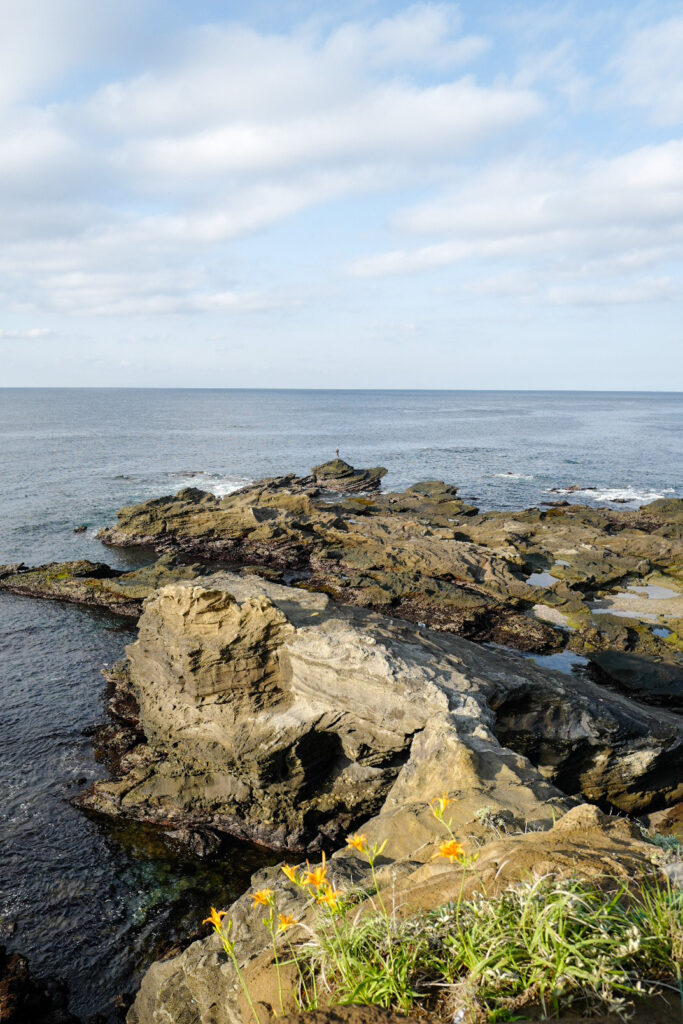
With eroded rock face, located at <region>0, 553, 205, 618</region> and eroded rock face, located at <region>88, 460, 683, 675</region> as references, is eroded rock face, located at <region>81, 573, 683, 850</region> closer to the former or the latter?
eroded rock face, located at <region>88, 460, 683, 675</region>

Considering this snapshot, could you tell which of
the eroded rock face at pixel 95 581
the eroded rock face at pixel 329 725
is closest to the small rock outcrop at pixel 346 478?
the eroded rock face at pixel 95 581

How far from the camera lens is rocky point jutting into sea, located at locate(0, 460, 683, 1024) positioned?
8.45 metres

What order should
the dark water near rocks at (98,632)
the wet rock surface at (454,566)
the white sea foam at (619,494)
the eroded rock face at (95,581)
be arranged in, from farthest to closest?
the white sea foam at (619,494) → the eroded rock face at (95,581) → the wet rock surface at (454,566) → the dark water near rocks at (98,632)

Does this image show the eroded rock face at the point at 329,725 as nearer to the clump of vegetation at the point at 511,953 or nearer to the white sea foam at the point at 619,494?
the clump of vegetation at the point at 511,953

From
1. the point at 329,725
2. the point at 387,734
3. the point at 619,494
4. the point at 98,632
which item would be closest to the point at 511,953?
the point at 387,734

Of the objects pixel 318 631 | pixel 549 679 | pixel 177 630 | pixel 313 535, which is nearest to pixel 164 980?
pixel 318 631

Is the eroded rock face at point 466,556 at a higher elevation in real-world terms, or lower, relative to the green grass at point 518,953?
lower

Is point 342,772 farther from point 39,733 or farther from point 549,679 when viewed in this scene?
point 39,733

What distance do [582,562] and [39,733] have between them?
29.5 m

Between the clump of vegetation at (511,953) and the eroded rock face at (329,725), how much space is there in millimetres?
8187

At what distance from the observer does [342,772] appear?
49.4ft

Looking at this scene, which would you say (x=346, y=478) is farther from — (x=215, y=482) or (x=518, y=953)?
(x=518, y=953)

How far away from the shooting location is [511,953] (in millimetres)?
4219

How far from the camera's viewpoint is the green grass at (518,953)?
12.9 ft
